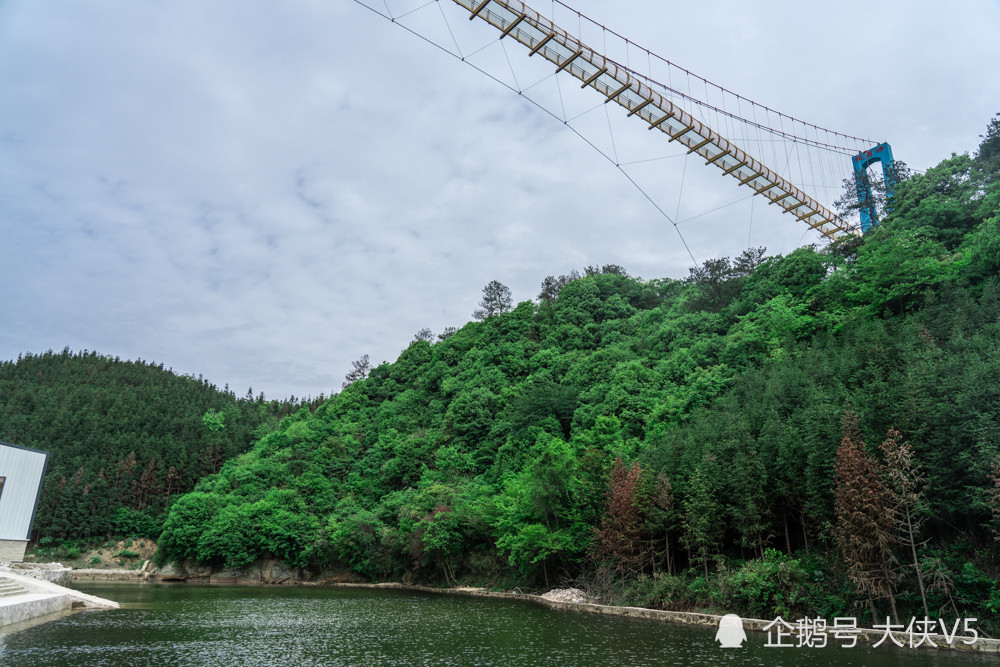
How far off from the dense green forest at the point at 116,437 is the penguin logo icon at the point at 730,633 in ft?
262

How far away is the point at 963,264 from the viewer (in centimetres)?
3200

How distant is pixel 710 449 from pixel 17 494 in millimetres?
45330

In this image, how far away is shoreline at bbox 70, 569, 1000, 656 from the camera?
1712 centimetres

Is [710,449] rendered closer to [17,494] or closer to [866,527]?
[866,527]

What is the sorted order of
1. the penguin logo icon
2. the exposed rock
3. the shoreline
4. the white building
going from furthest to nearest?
the white building
the exposed rock
the penguin logo icon
the shoreline

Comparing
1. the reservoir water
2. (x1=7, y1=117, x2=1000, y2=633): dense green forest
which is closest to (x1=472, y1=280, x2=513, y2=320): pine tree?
(x1=7, y1=117, x2=1000, y2=633): dense green forest

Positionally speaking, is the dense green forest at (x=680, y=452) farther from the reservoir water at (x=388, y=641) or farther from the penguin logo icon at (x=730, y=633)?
the reservoir water at (x=388, y=641)

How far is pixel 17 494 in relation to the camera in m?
40.1

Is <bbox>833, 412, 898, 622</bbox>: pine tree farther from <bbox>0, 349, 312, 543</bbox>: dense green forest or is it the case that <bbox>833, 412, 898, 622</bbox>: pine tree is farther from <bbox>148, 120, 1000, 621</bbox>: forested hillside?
<bbox>0, 349, 312, 543</bbox>: dense green forest

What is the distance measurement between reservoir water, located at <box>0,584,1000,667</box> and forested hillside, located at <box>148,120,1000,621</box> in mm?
4163

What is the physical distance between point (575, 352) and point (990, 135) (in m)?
39.4

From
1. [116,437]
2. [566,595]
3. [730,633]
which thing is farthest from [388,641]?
[116,437]

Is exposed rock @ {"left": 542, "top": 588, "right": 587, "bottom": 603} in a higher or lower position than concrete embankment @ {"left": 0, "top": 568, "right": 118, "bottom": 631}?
lower

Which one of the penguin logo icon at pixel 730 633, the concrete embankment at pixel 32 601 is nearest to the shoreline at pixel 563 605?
the penguin logo icon at pixel 730 633
